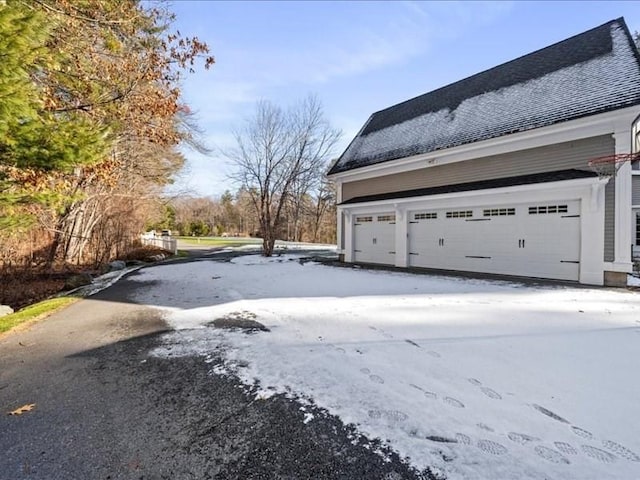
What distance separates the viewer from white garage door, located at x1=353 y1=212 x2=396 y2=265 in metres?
13.7

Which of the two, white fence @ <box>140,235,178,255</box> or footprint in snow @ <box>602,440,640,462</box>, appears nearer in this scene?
footprint in snow @ <box>602,440,640,462</box>

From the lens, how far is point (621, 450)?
2.13m

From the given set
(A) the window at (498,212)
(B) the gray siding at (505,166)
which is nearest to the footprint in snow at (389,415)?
(A) the window at (498,212)

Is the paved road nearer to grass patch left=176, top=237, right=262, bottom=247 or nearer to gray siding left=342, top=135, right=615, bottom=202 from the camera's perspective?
gray siding left=342, top=135, right=615, bottom=202

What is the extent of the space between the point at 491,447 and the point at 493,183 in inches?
379

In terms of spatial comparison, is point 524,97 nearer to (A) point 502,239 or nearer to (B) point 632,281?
(A) point 502,239

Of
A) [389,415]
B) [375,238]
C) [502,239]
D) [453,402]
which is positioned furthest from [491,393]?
[375,238]

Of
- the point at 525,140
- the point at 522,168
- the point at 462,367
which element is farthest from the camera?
the point at 522,168

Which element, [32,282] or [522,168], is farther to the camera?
[32,282]

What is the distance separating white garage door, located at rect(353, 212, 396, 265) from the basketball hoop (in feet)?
21.8

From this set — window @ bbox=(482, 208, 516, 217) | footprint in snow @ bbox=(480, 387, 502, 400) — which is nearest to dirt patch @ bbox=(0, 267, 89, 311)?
footprint in snow @ bbox=(480, 387, 502, 400)

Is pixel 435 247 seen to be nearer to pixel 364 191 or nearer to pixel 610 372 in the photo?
pixel 364 191

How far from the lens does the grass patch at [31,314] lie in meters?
5.37

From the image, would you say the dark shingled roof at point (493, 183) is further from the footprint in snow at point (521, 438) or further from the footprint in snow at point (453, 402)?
the footprint in snow at point (521, 438)
